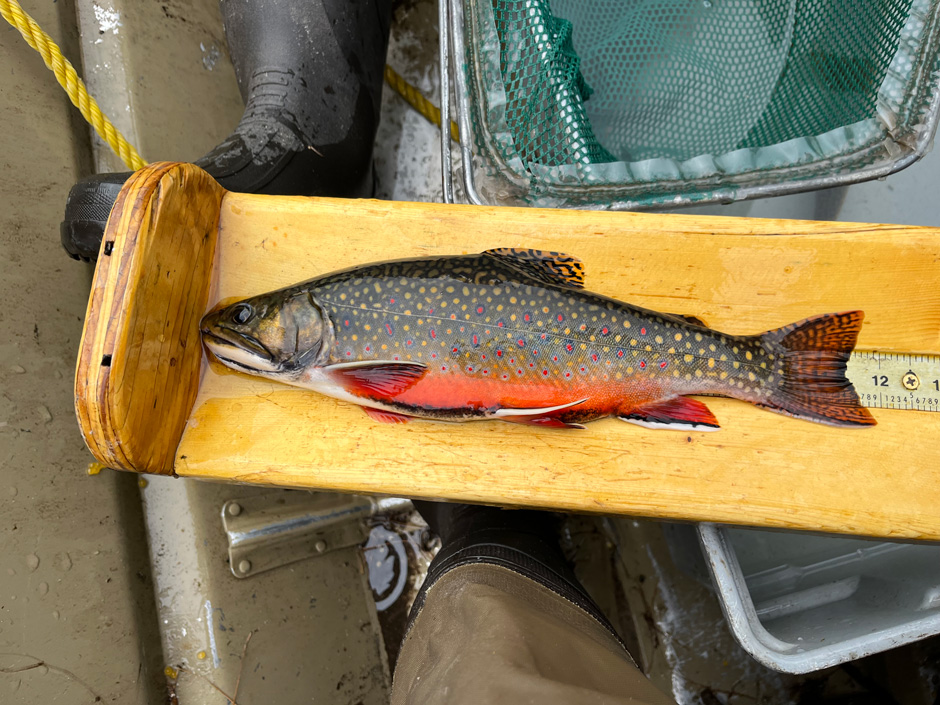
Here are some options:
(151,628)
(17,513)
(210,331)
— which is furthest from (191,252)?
(151,628)

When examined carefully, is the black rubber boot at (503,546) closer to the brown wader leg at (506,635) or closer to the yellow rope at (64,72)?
the brown wader leg at (506,635)

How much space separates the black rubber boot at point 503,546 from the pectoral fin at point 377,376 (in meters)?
0.65

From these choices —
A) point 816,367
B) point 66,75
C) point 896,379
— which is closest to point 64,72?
point 66,75

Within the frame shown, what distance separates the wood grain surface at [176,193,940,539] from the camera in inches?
56.8

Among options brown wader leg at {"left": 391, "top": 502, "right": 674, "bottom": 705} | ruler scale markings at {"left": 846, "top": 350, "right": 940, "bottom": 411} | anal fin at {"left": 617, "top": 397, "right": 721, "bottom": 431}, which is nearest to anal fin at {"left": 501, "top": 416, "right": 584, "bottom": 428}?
anal fin at {"left": 617, "top": 397, "right": 721, "bottom": 431}

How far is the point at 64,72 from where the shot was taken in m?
1.70

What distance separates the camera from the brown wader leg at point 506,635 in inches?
41.8

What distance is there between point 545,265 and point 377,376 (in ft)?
1.74

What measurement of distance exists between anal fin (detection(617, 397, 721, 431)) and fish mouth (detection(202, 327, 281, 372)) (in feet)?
3.10

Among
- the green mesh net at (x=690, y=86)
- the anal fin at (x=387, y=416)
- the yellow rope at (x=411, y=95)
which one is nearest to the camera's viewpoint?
the anal fin at (x=387, y=416)

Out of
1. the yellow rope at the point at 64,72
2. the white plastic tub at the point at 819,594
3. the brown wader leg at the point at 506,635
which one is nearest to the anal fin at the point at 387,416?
the brown wader leg at the point at 506,635

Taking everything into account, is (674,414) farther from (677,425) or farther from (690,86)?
(690,86)

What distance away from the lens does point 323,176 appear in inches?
80.4

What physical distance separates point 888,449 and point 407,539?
1.81 m
